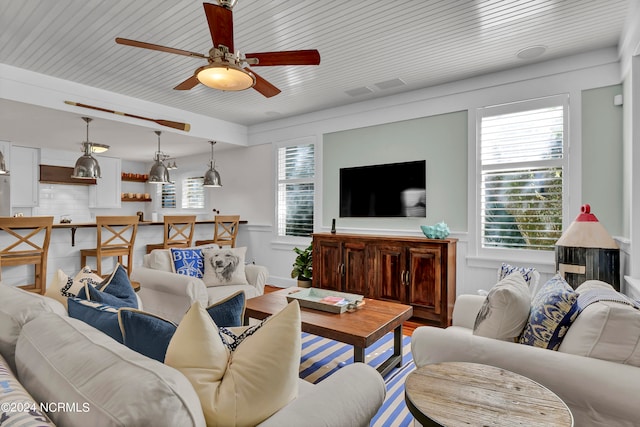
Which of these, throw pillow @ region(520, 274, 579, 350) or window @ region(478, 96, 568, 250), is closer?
throw pillow @ region(520, 274, 579, 350)

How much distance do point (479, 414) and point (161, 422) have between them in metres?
0.99

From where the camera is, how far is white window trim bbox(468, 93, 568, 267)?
11.0ft

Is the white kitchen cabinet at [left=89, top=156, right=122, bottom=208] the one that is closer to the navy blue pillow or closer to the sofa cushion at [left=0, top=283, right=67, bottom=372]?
the sofa cushion at [left=0, top=283, right=67, bottom=372]

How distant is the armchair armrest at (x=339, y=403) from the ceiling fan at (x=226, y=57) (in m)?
1.79

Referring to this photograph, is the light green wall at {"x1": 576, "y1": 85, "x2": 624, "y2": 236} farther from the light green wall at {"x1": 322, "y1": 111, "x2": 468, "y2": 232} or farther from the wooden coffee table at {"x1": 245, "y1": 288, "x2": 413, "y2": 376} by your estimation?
the wooden coffee table at {"x1": 245, "y1": 288, "x2": 413, "y2": 376}

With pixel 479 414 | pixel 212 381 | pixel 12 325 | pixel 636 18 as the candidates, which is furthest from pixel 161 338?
pixel 636 18

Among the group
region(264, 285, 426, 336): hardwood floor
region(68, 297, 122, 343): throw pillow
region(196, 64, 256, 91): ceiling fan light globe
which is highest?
region(196, 64, 256, 91): ceiling fan light globe

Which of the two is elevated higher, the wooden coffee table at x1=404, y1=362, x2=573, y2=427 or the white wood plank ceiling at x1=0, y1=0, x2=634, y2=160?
the white wood plank ceiling at x1=0, y1=0, x2=634, y2=160

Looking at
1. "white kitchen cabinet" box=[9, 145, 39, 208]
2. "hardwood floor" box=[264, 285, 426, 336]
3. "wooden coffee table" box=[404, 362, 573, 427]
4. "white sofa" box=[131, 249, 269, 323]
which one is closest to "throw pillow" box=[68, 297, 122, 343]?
"wooden coffee table" box=[404, 362, 573, 427]

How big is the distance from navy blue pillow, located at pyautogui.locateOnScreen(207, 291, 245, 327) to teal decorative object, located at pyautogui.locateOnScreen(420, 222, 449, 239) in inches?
111

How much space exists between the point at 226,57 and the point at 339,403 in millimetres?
1912

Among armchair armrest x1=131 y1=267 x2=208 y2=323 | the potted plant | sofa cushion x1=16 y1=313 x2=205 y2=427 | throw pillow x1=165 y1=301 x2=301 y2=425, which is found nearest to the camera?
sofa cushion x1=16 y1=313 x2=205 y2=427

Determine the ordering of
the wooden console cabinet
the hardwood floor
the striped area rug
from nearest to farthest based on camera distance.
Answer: the striped area rug
the hardwood floor
the wooden console cabinet

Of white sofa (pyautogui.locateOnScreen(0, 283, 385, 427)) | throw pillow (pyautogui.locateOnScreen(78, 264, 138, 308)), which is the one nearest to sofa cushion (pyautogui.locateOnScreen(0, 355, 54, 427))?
white sofa (pyautogui.locateOnScreen(0, 283, 385, 427))
